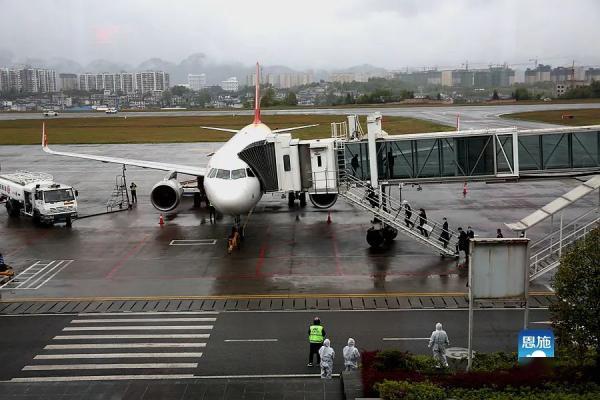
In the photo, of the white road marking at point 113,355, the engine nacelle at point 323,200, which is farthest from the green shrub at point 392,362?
the engine nacelle at point 323,200

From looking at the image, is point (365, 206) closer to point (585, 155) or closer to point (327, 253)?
point (327, 253)

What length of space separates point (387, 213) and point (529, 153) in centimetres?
847

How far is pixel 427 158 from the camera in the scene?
35.1m

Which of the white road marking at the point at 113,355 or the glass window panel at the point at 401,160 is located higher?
the glass window panel at the point at 401,160

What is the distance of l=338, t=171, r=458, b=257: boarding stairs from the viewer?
31.8m

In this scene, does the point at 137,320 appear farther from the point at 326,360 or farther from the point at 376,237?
the point at 376,237

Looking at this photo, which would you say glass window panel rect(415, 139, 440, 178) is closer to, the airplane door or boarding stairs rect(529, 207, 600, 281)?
boarding stairs rect(529, 207, 600, 281)

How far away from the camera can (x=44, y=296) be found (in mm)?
26688

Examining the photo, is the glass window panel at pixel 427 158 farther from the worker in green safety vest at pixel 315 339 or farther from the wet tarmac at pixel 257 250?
the worker in green safety vest at pixel 315 339

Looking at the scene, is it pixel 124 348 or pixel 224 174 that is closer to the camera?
pixel 124 348

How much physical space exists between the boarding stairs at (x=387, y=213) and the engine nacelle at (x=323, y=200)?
3.02m

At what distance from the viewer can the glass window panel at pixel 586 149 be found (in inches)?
1324

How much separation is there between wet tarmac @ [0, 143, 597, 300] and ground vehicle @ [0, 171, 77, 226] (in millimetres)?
857

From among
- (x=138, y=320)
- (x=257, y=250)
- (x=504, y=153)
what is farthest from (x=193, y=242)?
(x=504, y=153)
